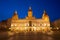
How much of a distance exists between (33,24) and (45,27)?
299 inches

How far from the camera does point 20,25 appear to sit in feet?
350

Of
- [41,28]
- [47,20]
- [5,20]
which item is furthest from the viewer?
[5,20]

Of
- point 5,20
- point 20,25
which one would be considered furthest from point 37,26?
point 5,20

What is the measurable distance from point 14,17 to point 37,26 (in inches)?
719

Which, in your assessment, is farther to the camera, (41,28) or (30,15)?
(30,15)

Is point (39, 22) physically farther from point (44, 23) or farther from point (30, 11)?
point (30, 11)

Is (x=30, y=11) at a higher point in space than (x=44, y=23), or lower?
higher

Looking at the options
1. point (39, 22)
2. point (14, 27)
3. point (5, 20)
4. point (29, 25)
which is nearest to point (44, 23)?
point (39, 22)

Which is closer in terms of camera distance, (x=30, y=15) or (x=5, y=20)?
(x=30, y=15)

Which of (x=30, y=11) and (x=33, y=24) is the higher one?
(x=30, y=11)

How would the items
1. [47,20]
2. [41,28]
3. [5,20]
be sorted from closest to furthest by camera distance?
[41,28]
[47,20]
[5,20]

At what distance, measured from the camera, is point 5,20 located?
137 m

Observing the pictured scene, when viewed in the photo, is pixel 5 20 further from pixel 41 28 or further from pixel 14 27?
pixel 41 28

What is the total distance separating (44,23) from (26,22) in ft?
37.5
